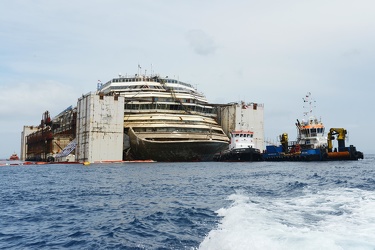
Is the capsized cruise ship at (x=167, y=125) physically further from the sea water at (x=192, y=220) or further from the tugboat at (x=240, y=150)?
the sea water at (x=192, y=220)

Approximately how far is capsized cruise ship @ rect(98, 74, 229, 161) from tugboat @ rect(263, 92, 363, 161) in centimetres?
1267

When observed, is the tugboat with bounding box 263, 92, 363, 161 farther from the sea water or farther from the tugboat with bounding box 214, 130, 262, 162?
the sea water

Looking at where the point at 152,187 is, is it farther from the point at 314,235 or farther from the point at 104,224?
the point at 314,235

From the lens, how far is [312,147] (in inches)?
3324

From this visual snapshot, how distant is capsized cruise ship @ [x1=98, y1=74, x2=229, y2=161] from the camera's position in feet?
259

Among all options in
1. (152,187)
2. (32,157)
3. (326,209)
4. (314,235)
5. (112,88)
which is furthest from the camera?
(32,157)

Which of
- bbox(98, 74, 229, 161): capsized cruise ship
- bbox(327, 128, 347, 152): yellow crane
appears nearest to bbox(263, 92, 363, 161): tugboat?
bbox(327, 128, 347, 152): yellow crane

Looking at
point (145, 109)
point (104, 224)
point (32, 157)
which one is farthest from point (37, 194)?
point (32, 157)

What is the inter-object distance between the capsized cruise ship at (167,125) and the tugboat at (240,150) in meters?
1.72

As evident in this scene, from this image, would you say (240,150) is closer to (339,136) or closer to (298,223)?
(339,136)

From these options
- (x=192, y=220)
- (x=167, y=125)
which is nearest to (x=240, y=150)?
(x=167, y=125)

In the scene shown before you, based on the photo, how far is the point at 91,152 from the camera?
7594 cm

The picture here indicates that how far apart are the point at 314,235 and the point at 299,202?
8003 millimetres

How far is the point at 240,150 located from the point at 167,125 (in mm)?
15259
